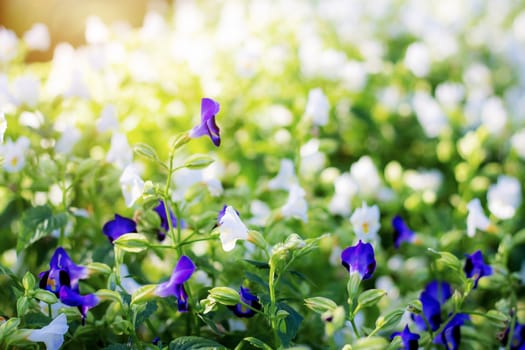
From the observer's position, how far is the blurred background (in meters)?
4.34

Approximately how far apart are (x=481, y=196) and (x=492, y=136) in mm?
312

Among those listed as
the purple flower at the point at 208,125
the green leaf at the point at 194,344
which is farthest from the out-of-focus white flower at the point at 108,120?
the green leaf at the point at 194,344

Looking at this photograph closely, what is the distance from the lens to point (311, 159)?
1.70 meters

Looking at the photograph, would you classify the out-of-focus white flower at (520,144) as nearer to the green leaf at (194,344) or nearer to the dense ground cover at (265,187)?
the dense ground cover at (265,187)

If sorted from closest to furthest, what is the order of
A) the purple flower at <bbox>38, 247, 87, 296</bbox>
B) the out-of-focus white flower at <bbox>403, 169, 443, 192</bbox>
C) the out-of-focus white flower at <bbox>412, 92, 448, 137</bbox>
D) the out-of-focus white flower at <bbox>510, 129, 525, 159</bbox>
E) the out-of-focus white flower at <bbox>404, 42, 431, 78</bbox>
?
the purple flower at <bbox>38, 247, 87, 296</bbox> → the out-of-focus white flower at <bbox>403, 169, 443, 192</bbox> → the out-of-focus white flower at <bbox>510, 129, 525, 159</bbox> → the out-of-focus white flower at <bbox>412, 92, 448, 137</bbox> → the out-of-focus white flower at <bbox>404, 42, 431, 78</bbox>

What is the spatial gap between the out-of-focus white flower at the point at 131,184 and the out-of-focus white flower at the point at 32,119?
19.9 inches

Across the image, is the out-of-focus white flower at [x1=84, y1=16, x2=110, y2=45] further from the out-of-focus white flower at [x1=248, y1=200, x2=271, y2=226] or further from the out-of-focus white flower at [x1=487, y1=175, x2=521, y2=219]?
the out-of-focus white flower at [x1=487, y1=175, x2=521, y2=219]

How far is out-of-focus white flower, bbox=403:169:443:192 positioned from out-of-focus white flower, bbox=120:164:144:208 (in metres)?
0.90

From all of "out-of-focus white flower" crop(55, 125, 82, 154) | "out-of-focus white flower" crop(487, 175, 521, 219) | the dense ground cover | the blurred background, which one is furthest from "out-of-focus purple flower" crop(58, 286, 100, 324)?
the blurred background

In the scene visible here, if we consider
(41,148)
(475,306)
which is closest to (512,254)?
(475,306)

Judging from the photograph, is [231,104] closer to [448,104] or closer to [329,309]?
[448,104]

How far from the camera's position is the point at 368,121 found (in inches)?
80.0

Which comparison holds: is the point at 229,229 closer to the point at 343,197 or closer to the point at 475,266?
the point at 475,266

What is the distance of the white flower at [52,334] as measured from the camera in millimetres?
954
